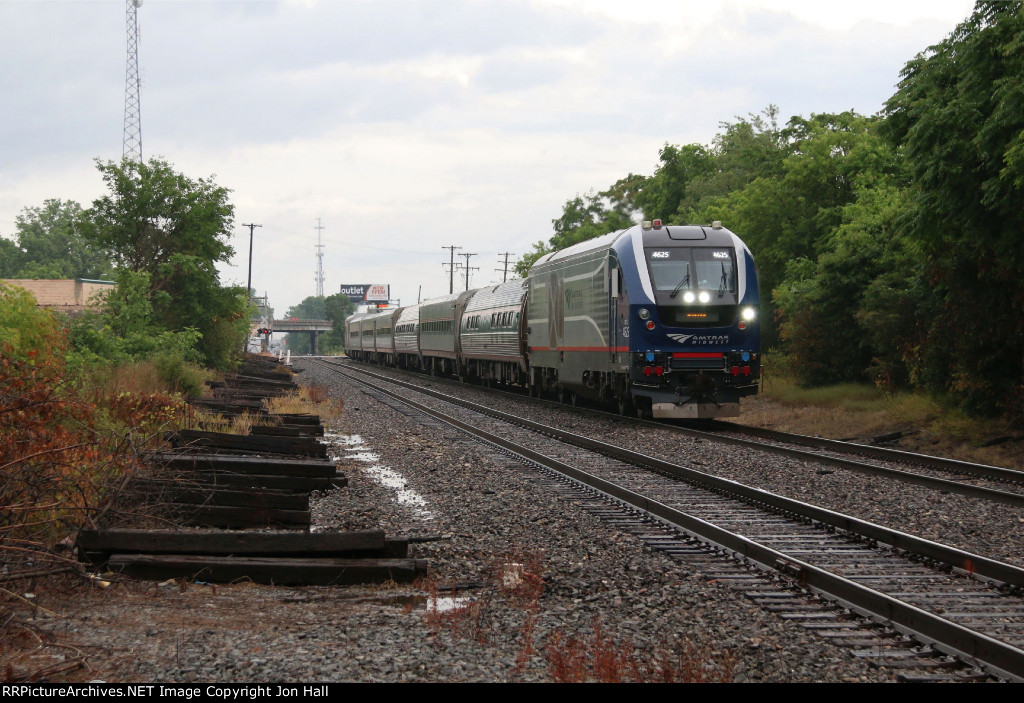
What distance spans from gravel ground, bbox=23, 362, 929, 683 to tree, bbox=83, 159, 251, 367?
26.2 meters

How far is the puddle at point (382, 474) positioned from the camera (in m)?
10.4

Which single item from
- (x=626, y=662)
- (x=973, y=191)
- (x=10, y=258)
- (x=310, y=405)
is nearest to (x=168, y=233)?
(x=310, y=405)

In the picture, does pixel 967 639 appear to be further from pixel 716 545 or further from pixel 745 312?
pixel 745 312

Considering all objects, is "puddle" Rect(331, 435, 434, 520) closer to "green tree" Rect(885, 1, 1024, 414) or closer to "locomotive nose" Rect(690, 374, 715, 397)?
"locomotive nose" Rect(690, 374, 715, 397)

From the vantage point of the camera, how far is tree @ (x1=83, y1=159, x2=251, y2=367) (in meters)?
32.9

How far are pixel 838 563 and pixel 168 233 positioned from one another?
3011cm

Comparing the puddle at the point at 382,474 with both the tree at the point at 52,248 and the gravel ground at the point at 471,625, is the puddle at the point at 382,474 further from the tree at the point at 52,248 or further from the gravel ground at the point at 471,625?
the tree at the point at 52,248

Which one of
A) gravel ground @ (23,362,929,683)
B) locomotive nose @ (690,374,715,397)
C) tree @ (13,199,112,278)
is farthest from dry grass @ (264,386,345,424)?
tree @ (13,199,112,278)

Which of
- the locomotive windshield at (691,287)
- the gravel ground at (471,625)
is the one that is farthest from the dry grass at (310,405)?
the gravel ground at (471,625)

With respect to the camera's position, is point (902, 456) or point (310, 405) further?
point (310, 405)

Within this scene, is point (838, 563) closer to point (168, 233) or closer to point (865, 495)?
point (865, 495)

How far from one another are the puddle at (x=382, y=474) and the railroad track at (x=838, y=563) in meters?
1.89

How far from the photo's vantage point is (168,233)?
33656mm

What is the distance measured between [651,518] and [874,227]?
56.7ft
